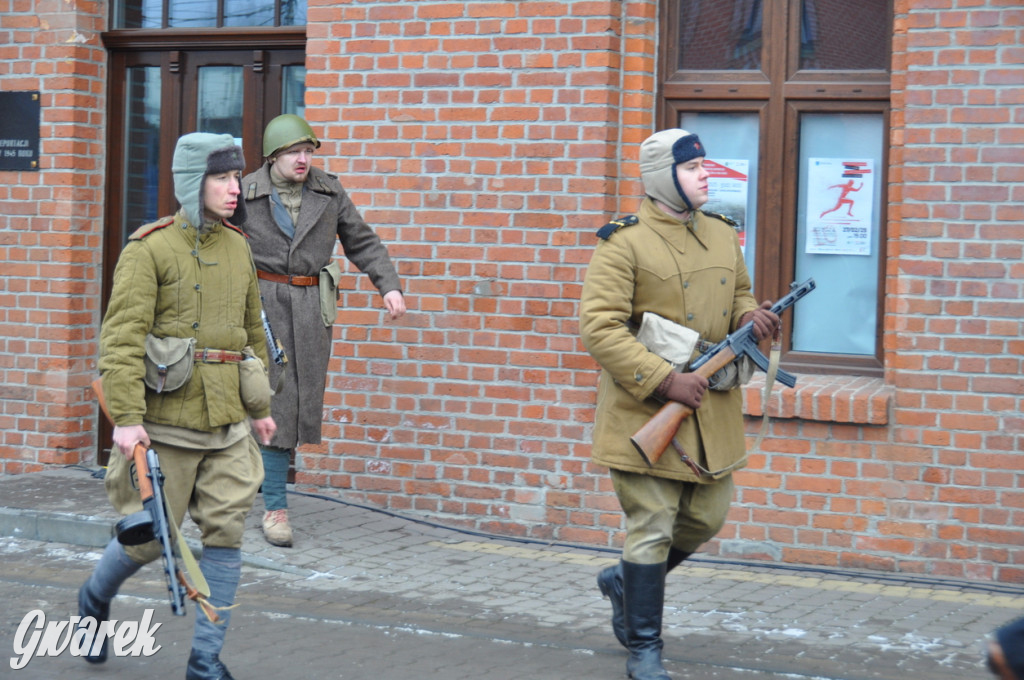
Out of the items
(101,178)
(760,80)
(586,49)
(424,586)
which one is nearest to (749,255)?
(760,80)

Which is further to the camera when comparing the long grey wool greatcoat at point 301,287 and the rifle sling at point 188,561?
the long grey wool greatcoat at point 301,287

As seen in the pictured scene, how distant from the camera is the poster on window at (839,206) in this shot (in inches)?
292

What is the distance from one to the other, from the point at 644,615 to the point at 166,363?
1917 mm

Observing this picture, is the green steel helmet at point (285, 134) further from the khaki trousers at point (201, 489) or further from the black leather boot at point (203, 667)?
the black leather boot at point (203, 667)

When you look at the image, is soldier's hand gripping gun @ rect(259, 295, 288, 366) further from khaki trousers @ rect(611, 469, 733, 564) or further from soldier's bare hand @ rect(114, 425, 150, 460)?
khaki trousers @ rect(611, 469, 733, 564)

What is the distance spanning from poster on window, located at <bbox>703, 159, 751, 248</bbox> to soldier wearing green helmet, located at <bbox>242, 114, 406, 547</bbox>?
179 cm

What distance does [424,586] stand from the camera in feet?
21.9

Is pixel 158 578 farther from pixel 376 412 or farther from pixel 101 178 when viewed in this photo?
pixel 101 178

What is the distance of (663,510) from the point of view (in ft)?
17.1

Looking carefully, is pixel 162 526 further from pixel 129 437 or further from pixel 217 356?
pixel 217 356

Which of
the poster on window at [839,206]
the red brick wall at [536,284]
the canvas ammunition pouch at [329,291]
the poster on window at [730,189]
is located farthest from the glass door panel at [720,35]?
the canvas ammunition pouch at [329,291]

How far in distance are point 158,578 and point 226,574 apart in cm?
187

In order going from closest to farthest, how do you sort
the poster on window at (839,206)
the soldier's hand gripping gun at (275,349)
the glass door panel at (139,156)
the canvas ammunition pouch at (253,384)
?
1. the canvas ammunition pouch at (253,384)
2. the soldier's hand gripping gun at (275,349)
3. the poster on window at (839,206)
4. the glass door panel at (139,156)

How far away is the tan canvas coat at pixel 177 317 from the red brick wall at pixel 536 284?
2720 mm
